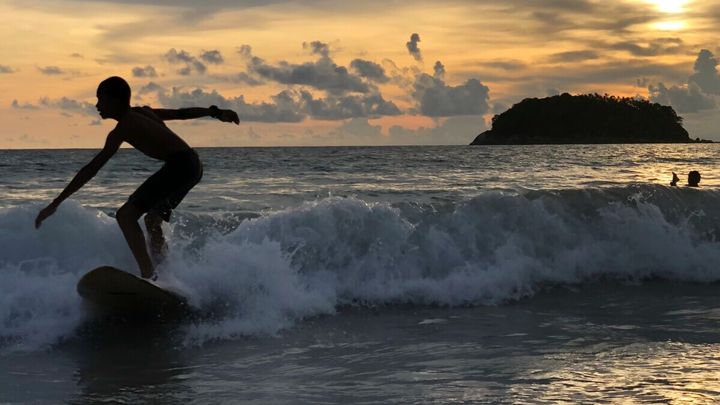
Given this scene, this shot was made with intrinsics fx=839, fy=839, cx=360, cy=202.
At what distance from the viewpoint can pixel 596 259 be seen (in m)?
12.1

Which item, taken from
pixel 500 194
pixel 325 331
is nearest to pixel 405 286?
pixel 325 331

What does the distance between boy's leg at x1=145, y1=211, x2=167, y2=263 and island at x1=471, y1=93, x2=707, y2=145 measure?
15887cm

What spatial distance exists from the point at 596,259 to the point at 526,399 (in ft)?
22.9

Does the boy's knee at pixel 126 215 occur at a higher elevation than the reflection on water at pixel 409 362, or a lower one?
higher

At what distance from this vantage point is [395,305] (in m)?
9.55

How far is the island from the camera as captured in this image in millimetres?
162000

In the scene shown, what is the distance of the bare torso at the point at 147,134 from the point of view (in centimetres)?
697

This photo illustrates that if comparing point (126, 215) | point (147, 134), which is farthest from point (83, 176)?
point (147, 134)

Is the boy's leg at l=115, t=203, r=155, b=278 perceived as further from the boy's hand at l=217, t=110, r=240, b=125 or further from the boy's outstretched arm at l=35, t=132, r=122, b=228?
the boy's hand at l=217, t=110, r=240, b=125

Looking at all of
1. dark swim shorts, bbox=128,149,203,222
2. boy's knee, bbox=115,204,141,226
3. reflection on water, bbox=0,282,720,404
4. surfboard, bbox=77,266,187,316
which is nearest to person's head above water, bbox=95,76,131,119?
dark swim shorts, bbox=128,149,203,222

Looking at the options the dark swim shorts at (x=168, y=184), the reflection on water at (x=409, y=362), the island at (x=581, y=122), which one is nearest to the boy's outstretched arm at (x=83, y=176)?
the dark swim shorts at (x=168, y=184)

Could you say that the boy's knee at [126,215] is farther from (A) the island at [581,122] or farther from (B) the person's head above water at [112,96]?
(A) the island at [581,122]

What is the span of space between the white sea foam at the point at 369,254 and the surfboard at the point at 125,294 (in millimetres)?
277

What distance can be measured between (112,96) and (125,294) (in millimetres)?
1776
